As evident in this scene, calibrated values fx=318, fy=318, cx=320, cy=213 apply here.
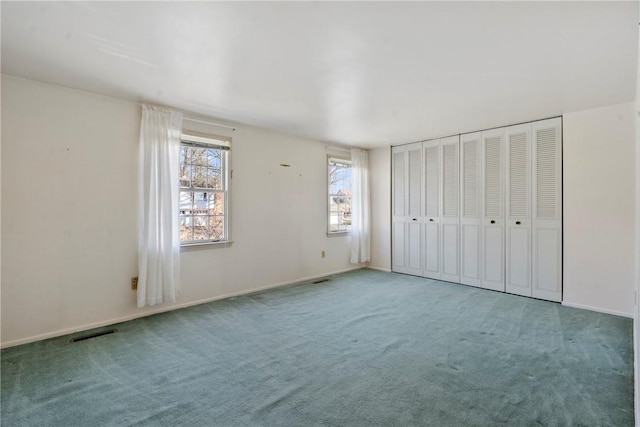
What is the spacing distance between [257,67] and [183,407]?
256cm

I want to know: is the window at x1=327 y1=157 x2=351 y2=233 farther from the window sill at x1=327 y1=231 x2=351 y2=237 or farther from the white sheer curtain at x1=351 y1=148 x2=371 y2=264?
the white sheer curtain at x1=351 y1=148 x2=371 y2=264

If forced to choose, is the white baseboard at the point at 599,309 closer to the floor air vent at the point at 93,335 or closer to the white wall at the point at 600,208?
the white wall at the point at 600,208

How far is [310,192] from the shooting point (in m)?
5.43

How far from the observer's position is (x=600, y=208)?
3.74 metres

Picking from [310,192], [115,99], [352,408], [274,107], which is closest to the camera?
[352,408]

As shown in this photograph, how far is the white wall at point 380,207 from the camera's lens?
607 cm

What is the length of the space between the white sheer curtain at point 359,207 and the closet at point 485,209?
531 millimetres

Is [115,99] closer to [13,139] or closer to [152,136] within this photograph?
[152,136]

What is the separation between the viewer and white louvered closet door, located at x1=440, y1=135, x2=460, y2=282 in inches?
201

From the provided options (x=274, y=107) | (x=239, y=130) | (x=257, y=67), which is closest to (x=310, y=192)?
(x=239, y=130)

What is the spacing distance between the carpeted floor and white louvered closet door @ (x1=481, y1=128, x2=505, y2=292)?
921 millimetres

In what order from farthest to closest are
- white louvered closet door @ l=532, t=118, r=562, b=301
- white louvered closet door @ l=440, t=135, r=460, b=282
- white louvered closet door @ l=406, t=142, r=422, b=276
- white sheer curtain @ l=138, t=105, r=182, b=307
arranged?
1. white louvered closet door @ l=406, t=142, r=422, b=276
2. white louvered closet door @ l=440, t=135, r=460, b=282
3. white louvered closet door @ l=532, t=118, r=562, b=301
4. white sheer curtain @ l=138, t=105, r=182, b=307

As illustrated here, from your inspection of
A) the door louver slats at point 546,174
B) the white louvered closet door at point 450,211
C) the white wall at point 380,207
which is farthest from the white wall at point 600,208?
the white wall at point 380,207

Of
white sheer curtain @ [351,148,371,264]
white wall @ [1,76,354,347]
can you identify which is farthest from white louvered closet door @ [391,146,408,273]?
white wall @ [1,76,354,347]
